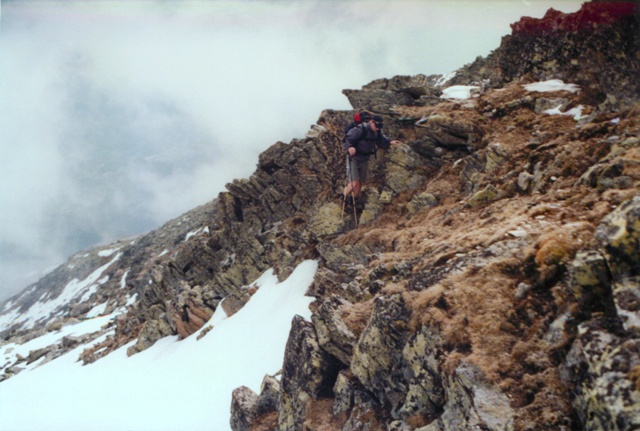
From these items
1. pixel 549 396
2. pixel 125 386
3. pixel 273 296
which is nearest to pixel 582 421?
pixel 549 396

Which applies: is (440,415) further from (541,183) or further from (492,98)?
(492,98)

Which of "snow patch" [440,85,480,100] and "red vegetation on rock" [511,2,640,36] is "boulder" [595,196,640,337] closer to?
"red vegetation on rock" [511,2,640,36]

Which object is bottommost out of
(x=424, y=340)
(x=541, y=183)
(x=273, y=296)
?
(x=424, y=340)

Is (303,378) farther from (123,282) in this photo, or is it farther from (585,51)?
(123,282)

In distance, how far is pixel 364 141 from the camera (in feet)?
64.5

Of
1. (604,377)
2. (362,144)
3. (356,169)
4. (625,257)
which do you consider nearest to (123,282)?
(356,169)

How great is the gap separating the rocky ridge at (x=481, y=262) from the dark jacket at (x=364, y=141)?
209 centimetres

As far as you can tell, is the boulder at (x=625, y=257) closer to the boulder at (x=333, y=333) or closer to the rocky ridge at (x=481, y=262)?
the rocky ridge at (x=481, y=262)

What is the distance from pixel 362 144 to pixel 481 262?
41.2 feet

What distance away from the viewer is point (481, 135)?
1950cm

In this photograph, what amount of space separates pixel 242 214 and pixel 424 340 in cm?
3057

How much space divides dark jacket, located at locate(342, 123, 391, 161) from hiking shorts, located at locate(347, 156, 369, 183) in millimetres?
312

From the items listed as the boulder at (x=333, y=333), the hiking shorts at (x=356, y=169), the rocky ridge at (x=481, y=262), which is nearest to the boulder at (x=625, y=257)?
the rocky ridge at (x=481, y=262)

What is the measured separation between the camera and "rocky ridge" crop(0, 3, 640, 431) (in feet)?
17.8
